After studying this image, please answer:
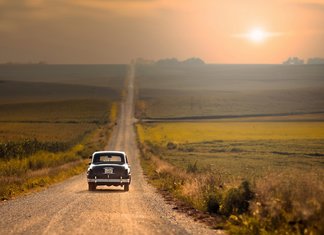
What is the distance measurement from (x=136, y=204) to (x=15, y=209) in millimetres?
4902

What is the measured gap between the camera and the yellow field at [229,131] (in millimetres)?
103625

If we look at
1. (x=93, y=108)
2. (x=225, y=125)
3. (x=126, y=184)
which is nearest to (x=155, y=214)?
(x=126, y=184)

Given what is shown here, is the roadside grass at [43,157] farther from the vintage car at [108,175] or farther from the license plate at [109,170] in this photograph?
the license plate at [109,170]

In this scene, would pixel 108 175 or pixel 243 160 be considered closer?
pixel 108 175

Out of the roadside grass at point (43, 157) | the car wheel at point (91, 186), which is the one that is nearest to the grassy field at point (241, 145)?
the car wheel at point (91, 186)

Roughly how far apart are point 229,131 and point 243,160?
52012 millimetres

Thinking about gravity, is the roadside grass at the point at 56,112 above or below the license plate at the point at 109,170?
above

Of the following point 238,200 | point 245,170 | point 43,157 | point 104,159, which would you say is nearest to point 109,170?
point 104,159

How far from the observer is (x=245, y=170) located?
2142 inches

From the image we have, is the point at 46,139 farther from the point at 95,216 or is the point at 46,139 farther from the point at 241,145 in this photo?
the point at 95,216

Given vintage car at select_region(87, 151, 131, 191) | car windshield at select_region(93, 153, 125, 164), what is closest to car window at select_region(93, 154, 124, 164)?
car windshield at select_region(93, 153, 125, 164)

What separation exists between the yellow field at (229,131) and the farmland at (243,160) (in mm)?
166

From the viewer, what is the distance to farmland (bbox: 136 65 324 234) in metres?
15.2

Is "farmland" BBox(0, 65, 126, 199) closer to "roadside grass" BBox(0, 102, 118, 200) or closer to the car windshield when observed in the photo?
"roadside grass" BBox(0, 102, 118, 200)
